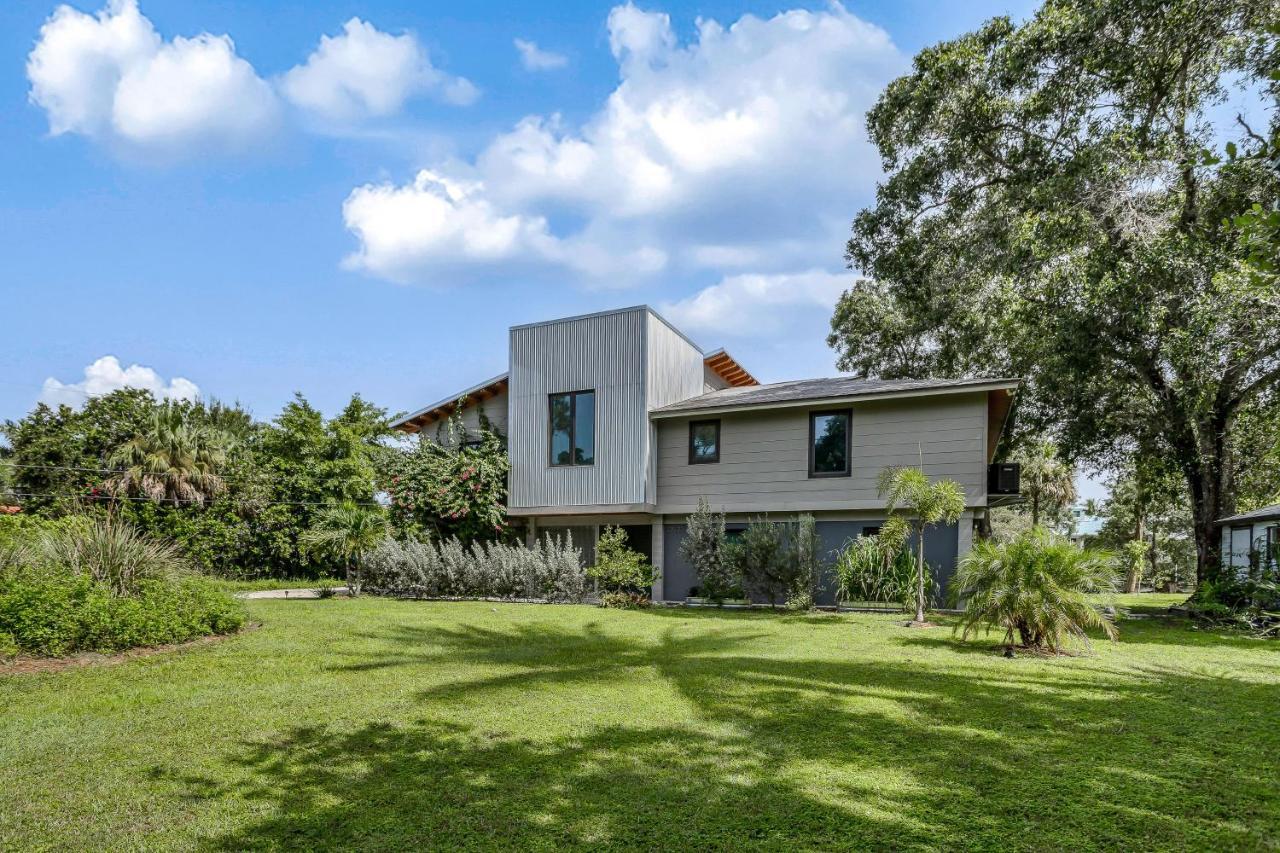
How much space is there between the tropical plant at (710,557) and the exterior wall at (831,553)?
0.51 m

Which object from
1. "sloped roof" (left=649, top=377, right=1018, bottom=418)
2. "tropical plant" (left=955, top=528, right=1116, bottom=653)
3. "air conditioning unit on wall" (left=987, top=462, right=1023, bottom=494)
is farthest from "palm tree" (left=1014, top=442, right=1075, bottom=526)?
"tropical plant" (left=955, top=528, right=1116, bottom=653)

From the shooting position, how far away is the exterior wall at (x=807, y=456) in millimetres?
15477

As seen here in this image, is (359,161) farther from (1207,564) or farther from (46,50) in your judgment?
(1207,564)

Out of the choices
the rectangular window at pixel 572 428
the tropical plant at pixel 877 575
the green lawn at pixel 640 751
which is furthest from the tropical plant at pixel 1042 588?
the rectangular window at pixel 572 428

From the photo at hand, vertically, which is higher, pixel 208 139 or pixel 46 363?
pixel 208 139

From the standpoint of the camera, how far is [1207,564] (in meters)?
16.8

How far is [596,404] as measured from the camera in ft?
60.8

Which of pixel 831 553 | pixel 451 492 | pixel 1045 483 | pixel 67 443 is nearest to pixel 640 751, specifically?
pixel 831 553

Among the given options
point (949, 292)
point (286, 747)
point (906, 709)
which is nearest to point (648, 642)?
Result: point (906, 709)

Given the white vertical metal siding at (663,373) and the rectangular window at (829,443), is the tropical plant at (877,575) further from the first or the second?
the white vertical metal siding at (663,373)

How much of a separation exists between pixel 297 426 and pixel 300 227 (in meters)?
8.61

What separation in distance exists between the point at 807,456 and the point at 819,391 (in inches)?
67.8

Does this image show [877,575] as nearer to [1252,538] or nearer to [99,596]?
[1252,538]

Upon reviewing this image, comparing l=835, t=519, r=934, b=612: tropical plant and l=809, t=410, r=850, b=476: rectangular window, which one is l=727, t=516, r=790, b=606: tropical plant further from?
l=809, t=410, r=850, b=476: rectangular window
